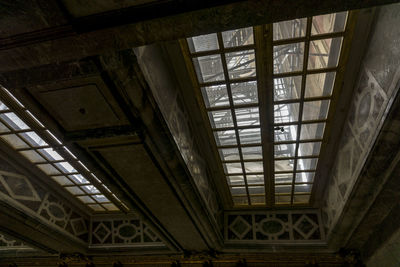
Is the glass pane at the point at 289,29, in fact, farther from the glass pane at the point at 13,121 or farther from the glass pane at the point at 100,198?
the glass pane at the point at 100,198

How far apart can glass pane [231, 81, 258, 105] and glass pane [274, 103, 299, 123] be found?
37 cm

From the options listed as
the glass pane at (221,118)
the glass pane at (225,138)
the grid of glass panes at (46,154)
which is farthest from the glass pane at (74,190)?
the glass pane at (221,118)

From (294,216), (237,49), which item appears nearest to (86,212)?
(294,216)

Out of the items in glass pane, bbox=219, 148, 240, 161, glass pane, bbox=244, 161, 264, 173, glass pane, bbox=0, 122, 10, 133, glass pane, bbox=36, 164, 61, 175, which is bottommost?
glass pane, bbox=244, 161, 264, 173

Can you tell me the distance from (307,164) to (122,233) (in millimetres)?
4614

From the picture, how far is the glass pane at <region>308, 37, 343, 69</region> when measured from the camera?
2.89 metres

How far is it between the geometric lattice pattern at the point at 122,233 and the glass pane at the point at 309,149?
4.00m

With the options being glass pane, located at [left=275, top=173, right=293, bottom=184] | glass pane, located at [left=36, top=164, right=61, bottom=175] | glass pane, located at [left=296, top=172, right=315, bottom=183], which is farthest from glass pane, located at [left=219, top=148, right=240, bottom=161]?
glass pane, located at [left=36, top=164, right=61, bottom=175]

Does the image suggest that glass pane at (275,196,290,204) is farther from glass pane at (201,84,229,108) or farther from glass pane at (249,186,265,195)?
glass pane at (201,84,229,108)

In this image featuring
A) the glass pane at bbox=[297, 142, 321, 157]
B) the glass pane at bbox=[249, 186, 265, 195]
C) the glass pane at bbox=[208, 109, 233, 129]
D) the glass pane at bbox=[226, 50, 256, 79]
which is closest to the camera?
the glass pane at bbox=[226, 50, 256, 79]

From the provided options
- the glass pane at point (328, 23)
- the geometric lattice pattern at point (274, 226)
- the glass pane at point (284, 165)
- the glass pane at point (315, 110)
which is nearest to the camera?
the glass pane at point (328, 23)

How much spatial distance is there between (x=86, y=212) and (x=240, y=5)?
6.58m

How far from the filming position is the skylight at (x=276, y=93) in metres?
2.84

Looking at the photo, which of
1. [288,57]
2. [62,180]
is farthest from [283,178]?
[62,180]
